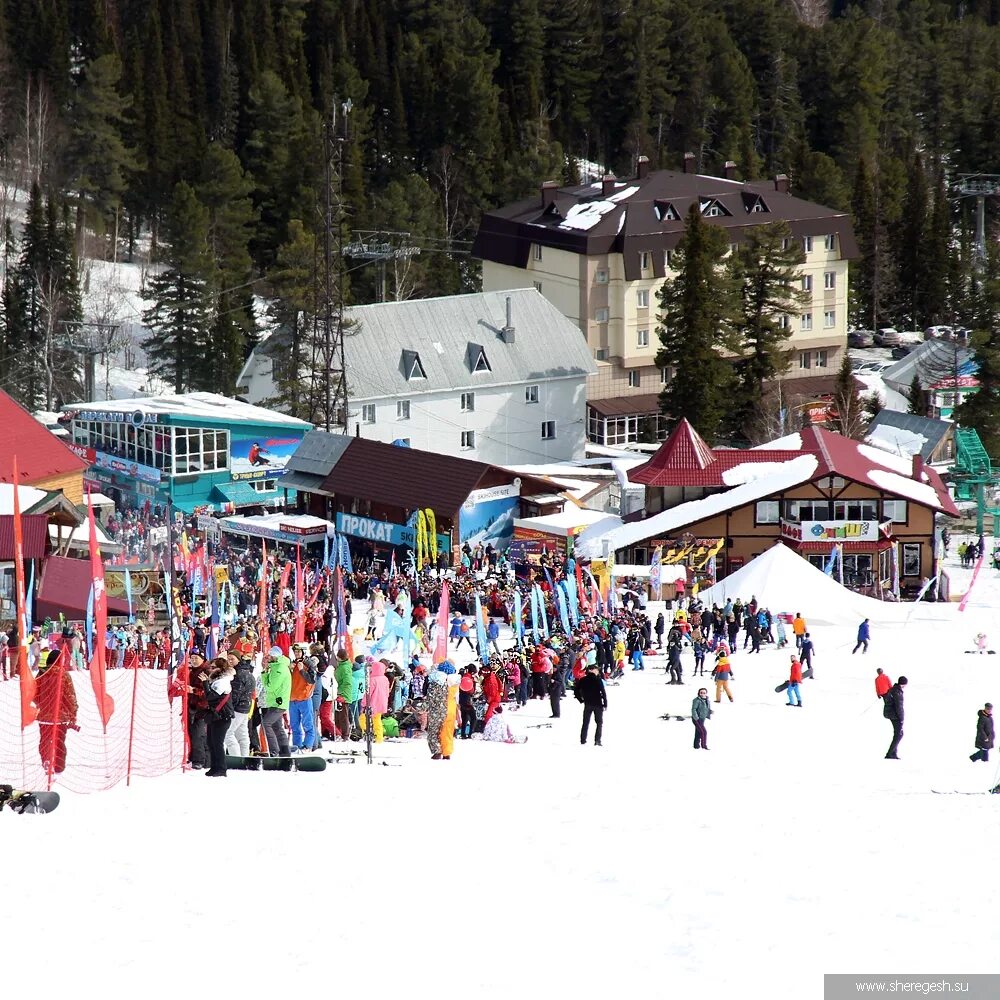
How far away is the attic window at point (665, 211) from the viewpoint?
66.2m

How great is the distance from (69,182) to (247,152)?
24.0 ft

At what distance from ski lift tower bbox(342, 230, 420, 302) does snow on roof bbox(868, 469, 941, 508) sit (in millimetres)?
24940

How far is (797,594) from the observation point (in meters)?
38.2

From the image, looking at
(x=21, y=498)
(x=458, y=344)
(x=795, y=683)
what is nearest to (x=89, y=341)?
(x=458, y=344)

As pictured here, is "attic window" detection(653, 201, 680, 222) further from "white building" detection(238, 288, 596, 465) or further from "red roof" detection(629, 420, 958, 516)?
"red roof" detection(629, 420, 958, 516)

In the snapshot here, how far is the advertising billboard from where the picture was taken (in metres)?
50.7

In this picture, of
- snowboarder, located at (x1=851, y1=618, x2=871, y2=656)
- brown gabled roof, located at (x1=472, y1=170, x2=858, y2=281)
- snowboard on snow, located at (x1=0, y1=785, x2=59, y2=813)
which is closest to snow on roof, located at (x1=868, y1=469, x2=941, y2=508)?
snowboarder, located at (x1=851, y1=618, x2=871, y2=656)

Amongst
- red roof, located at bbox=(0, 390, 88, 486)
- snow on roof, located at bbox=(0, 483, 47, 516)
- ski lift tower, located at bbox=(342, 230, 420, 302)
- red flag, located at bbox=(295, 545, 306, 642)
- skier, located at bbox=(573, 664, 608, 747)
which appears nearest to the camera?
skier, located at bbox=(573, 664, 608, 747)

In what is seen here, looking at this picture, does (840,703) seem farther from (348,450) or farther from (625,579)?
(348,450)

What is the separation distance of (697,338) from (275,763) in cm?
4024

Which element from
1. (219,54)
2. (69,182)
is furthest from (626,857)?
(219,54)

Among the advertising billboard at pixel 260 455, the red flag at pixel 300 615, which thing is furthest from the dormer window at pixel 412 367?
the red flag at pixel 300 615

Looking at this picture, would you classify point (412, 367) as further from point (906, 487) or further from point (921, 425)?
point (906, 487)

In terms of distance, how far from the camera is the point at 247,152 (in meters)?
80.9
